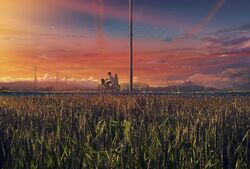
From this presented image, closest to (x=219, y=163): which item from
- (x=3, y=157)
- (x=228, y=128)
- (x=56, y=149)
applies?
(x=228, y=128)

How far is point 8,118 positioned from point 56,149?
331 cm

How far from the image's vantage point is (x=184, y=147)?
473 centimetres

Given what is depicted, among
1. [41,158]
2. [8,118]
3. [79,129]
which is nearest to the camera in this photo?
[41,158]

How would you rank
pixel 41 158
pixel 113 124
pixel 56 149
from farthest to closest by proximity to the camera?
pixel 113 124, pixel 56 149, pixel 41 158

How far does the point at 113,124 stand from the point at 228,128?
1891mm

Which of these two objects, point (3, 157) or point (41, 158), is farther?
point (3, 157)

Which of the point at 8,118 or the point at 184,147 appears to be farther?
the point at 8,118

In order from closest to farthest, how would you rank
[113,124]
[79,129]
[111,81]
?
[79,129] → [113,124] → [111,81]

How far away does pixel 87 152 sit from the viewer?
4578 millimetres

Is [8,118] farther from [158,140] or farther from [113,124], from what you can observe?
[158,140]

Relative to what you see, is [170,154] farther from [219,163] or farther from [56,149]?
[56,149]

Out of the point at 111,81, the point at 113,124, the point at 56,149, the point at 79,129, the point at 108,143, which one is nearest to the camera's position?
the point at 56,149

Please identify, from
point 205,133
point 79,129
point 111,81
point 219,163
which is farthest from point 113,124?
point 111,81

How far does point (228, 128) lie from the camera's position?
18.8 feet
